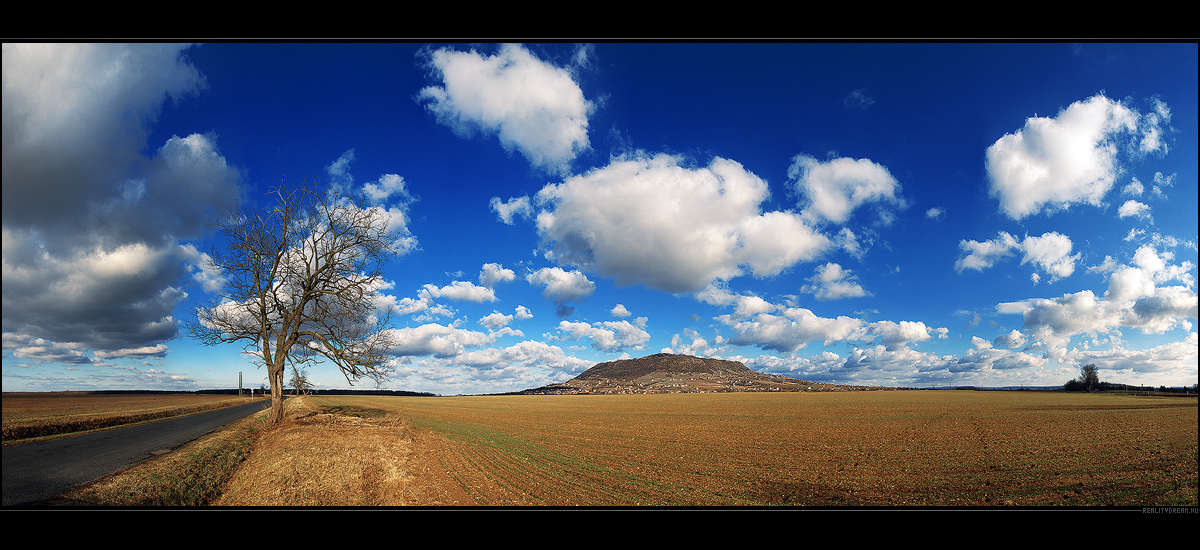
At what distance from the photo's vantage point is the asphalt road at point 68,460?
997 centimetres

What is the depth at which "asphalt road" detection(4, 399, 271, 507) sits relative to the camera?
9.97 meters

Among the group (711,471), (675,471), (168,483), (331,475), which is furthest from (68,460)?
(711,471)

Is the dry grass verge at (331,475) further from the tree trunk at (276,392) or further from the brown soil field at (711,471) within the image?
the tree trunk at (276,392)

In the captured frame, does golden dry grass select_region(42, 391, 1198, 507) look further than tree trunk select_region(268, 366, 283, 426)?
No

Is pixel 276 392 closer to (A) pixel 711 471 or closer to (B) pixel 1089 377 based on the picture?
(A) pixel 711 471

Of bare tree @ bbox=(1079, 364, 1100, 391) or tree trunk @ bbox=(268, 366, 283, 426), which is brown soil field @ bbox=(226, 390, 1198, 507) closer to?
tree trunk @ bbox=(268, 366, 283, 426)

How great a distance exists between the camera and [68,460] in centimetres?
1380

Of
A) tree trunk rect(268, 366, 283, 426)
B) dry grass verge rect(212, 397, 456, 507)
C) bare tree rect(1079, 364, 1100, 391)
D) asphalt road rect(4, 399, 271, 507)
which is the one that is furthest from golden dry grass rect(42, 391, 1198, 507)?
bare tree rect(1079, 364, 1100, 391)
